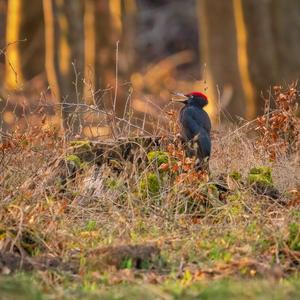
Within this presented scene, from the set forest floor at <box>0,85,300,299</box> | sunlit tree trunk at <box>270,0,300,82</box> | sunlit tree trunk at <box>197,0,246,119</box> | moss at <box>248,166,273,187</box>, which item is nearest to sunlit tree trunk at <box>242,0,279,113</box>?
sunlit tree trunk at <box>270,0,300,82</box>

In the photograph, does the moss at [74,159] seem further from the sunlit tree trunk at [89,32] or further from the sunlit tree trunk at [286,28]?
the sunlit tree trunk at [89,32]

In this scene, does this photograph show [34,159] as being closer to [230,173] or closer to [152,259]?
[230,173]

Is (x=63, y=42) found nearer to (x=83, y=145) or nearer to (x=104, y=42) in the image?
(x=104, y=42)

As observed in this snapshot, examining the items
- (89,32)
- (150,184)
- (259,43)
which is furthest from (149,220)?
(89,32)

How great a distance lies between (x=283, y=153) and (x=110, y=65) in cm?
1411

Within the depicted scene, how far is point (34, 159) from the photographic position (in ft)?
43.5

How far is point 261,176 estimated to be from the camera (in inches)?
528

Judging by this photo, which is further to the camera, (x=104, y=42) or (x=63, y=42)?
(x=104, y=42)

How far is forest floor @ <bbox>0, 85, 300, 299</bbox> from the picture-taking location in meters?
9.63

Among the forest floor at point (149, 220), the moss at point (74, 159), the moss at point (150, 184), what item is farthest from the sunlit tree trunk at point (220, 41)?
the moss at point (150, 184)

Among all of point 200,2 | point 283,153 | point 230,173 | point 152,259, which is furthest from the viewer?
point 200,2

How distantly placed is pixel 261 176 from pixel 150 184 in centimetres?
133

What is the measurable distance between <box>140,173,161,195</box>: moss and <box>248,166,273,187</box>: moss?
1.07m

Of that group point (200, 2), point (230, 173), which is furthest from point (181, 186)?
point (200, 2)
